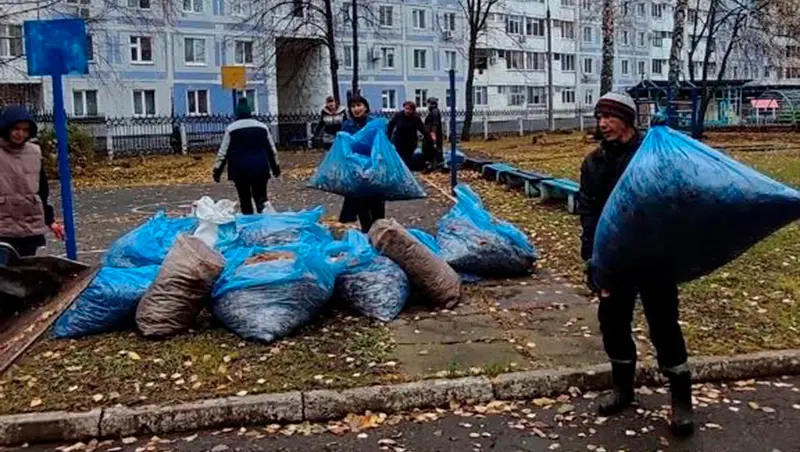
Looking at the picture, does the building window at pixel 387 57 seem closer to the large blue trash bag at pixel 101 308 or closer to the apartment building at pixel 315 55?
the apartment building at pixel 315 55

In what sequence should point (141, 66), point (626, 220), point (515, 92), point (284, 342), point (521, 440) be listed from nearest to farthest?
point (626, 220)
point (521, 440)
point (284, 342)
point (141, 66)
point (515, 92)

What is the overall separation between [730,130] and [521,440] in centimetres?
3287

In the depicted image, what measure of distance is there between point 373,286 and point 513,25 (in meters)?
57.5

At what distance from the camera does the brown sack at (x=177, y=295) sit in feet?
18.5

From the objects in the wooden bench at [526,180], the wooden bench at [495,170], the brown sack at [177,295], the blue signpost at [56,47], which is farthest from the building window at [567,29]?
the brown sack at [177,295]

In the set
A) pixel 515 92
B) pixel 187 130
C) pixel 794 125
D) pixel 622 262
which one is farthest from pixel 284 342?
pixel 515 92

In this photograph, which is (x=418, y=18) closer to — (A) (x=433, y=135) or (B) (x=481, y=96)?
(B) (x=481, y=96)

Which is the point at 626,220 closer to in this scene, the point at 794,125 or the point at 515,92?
the point at 794,125

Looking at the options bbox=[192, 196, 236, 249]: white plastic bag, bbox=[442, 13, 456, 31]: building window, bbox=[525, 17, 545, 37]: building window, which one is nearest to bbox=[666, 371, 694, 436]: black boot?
bbox=[192, 196, 236, 249]: white plastic bag

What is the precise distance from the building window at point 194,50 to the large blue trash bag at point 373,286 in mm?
39064

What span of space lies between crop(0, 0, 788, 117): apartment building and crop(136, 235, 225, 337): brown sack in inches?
937

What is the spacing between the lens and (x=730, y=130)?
34.4m

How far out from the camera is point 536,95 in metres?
63.9

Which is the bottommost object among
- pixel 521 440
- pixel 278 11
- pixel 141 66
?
pixel 521 440
